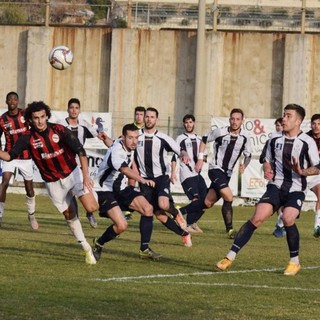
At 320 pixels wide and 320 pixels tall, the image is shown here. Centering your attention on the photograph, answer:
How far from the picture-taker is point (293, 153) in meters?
13.3

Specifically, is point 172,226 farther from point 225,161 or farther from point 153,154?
point 225,161

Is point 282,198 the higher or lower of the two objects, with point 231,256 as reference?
higher

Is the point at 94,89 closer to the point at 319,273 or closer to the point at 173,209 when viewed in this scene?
the point at 173,209

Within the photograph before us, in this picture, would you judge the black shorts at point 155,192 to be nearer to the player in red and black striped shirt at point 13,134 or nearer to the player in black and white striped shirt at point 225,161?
the player in black and white striped shirt at point 225,161

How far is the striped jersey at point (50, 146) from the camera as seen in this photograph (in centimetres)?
1332

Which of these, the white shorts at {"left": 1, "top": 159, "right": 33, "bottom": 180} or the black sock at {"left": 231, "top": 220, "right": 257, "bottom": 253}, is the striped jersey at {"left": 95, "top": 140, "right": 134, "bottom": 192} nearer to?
the black sock at {"left": 231, "top": 220, "right": 257, "bottom": 253}

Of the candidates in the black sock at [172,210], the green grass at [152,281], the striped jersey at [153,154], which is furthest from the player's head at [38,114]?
the striped jersey at [153,154]

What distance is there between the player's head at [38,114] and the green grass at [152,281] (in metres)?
1.66

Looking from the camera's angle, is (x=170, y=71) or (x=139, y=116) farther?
(x=170, y=71)

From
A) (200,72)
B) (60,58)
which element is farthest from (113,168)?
(200,72)

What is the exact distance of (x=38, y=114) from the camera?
13.2 meters

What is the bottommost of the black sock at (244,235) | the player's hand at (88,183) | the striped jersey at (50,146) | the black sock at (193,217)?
the black sock at (193,217)

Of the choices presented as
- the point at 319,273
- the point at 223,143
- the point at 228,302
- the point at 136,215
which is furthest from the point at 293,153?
the point at 136,215

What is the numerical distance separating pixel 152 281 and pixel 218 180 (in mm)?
6611
